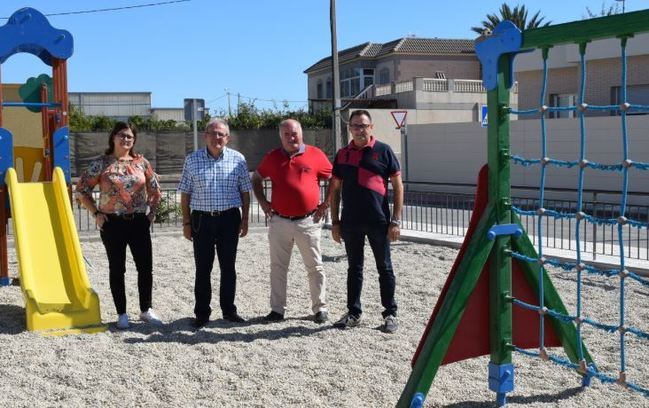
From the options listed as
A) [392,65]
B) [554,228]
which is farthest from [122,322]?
[392,65]

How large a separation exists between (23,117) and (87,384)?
33.3 feet

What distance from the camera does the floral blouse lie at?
246 inches

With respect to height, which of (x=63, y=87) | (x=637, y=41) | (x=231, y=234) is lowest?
(x=231, y=234)

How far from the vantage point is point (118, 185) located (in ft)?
20.5

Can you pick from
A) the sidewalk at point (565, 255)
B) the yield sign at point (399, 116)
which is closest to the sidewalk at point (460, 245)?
the sidewalk at point (565, 255)

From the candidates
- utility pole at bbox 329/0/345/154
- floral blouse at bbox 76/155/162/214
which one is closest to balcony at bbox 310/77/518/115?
utility pole at bbox 329/0/345/154

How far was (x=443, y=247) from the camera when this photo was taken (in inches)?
444

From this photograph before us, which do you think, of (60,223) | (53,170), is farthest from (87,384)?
(53,170)

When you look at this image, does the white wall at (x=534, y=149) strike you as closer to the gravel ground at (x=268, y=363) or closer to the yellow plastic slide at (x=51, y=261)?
the gravel ground at (x=268, y=363)

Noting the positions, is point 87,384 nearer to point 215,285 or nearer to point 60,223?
point 60,223

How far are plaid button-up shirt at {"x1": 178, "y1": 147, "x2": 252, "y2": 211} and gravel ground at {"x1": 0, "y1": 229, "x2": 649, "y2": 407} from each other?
1.02m

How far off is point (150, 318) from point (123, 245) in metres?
0.68

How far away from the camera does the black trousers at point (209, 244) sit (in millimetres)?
6379

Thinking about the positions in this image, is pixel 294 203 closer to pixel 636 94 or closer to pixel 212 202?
pixel 212 202
